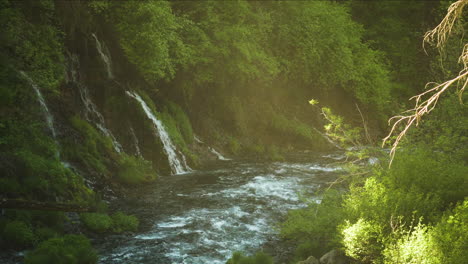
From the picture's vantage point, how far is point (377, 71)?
1287 inches

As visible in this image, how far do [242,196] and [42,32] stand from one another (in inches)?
311

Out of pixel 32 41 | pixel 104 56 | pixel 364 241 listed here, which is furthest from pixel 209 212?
pixel 104 56

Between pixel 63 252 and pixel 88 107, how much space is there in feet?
27.8

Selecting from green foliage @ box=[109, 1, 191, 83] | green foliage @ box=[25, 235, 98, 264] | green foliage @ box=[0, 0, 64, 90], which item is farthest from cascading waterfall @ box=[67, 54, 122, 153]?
green foliage @ box=[25, 235, 98, 264]

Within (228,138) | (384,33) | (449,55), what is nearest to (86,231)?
(449,55)

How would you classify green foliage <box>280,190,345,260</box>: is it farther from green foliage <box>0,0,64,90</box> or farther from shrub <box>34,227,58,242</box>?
green foliage <box>0,0,64,90</box>

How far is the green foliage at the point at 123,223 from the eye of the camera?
9589mm

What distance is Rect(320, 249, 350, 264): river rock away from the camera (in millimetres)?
7483

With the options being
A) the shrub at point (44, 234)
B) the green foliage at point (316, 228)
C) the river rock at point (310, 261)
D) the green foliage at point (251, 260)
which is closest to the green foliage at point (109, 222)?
the shrub at point (44, 234)

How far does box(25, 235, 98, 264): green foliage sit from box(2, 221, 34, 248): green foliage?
50 centimetres

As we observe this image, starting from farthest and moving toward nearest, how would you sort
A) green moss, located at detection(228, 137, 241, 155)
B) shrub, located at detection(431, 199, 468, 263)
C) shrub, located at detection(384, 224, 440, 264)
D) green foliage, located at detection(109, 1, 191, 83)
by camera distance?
green moss, located at detection(228, 137, 241, 155) → green foliage, located at detection(109, 1, 191, 83) → shrub, located at detection(384, 224, 440, 264) → shrub, located at detection(431, 199, 468, 263)

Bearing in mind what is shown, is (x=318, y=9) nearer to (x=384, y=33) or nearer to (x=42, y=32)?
(x=384, y=33)

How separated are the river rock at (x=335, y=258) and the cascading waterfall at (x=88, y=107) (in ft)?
30.3

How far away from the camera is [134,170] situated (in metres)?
14.0
